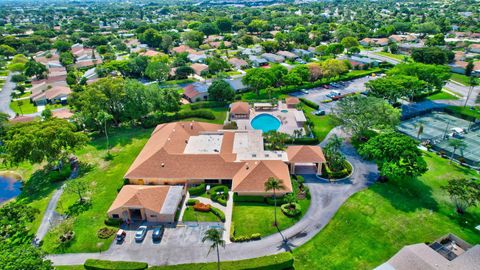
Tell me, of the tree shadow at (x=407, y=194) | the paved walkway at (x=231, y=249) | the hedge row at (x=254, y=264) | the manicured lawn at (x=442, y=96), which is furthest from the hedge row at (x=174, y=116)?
the manicured lawn at (x=442, y=96)

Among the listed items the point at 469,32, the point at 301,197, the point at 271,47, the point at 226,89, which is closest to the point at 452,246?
the point at 301,197

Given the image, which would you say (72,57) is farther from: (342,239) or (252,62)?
(342,239)

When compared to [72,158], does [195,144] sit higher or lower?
higher

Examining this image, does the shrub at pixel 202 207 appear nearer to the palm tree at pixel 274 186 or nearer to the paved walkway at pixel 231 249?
the paved walkway at pixel 231 249

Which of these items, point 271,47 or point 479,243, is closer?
point 479,243

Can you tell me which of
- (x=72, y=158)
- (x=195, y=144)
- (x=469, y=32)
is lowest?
(x=72, y=158)

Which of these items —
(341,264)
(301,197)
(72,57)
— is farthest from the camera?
(72,57)

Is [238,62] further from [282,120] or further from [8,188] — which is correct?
[8,188]
